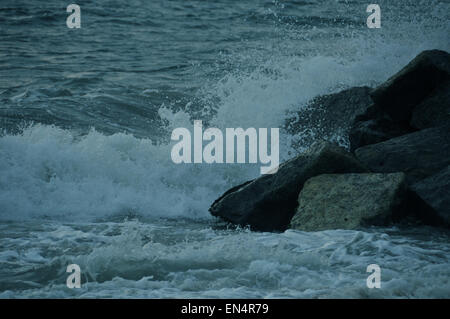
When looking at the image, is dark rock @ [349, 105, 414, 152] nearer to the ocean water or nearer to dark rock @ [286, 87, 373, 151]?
dark rock @ [286, 87, 373, 151]

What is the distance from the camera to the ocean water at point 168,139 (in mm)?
4871

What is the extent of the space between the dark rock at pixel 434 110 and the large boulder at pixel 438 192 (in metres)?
1.11

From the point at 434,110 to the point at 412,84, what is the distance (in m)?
0.38

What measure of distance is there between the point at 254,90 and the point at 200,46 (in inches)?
194

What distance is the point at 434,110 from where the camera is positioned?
7102 mm

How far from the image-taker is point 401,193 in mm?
5711

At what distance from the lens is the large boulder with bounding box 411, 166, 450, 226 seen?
5.79 meters

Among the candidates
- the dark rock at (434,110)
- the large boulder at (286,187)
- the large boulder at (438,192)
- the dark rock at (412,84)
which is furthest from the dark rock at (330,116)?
the large boulder at (438,192)

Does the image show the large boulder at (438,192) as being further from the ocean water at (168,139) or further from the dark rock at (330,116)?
the dark rock at (330,116)

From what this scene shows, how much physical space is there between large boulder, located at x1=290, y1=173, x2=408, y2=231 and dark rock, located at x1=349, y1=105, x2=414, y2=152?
153 cm

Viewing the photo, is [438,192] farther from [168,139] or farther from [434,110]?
[168,139]
